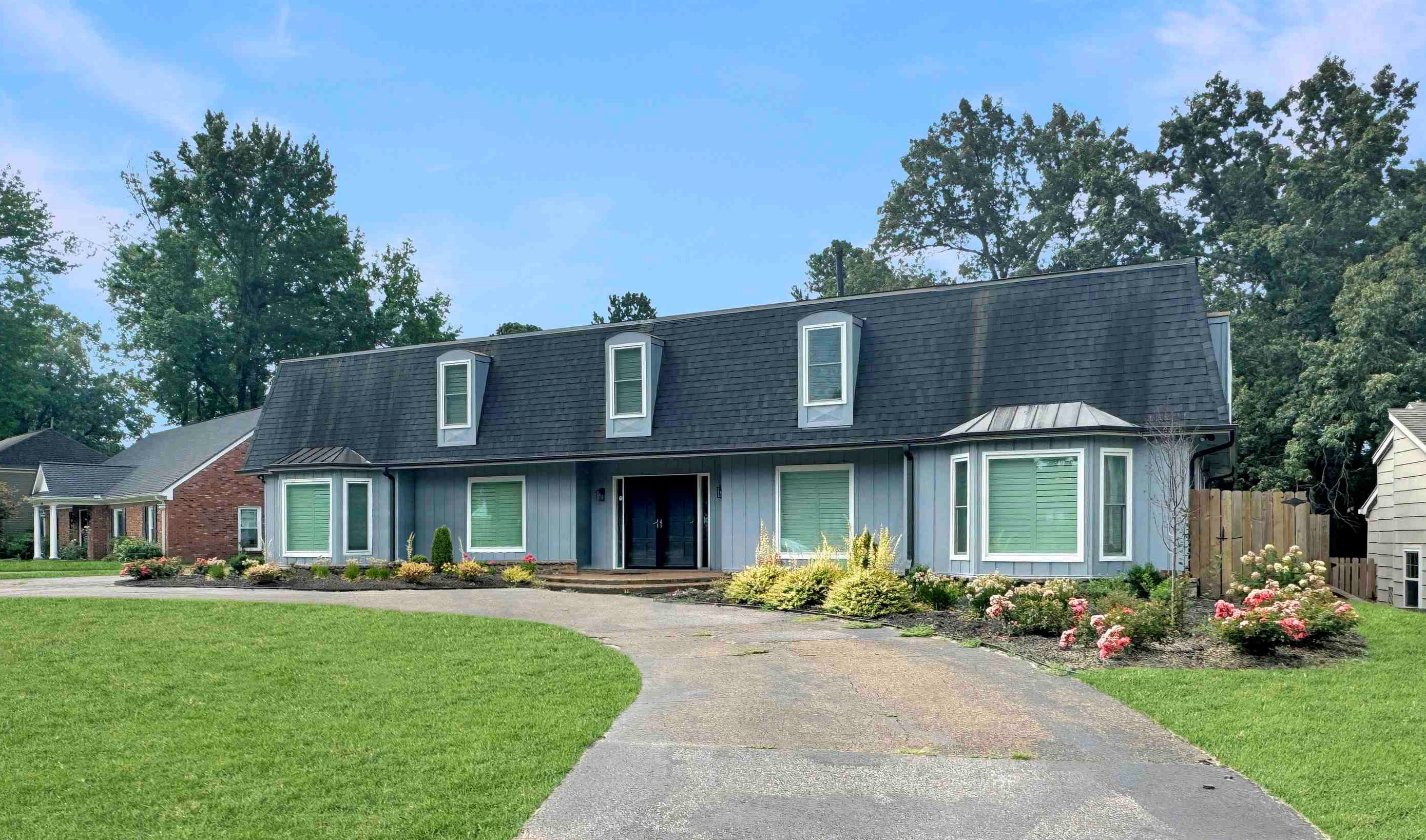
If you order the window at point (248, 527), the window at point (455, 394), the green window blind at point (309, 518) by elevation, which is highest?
the window at point (455, 394)

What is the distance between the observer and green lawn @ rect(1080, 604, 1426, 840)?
6156 millimetres

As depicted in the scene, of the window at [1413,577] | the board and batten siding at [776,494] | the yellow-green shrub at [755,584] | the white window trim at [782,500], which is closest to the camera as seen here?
the yellow-green shrub at [755,584]

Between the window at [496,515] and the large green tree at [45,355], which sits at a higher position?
the large green tree at [45,355]

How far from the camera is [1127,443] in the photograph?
1614 centimetres

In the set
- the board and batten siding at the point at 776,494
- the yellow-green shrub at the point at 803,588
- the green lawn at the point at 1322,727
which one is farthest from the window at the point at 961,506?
the green lawn at the point at 1322,727

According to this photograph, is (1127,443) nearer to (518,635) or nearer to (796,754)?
(518,635)

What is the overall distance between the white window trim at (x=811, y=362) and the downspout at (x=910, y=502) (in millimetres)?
1652

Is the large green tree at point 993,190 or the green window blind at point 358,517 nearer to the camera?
the green window blind at point 358,517

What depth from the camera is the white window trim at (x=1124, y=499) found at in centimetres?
1584

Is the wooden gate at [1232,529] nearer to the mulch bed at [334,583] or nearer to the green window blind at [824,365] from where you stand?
the green window blind at [824,365]

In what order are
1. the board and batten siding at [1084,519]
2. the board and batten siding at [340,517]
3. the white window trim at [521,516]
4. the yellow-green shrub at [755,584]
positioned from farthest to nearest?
the board and batten siding at [340,517] < the white window trim at [521,516] < the yellow-green shrub at [755,584] < the board and batten siding at [1084,519]

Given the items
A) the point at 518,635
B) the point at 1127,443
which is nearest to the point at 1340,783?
the point at 518,635

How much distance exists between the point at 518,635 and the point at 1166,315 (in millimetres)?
11368

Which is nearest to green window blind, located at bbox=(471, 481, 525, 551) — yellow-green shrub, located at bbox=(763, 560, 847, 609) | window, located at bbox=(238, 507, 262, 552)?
yellow-green shrub, located at bbox=(763, 560, 847, 609)
